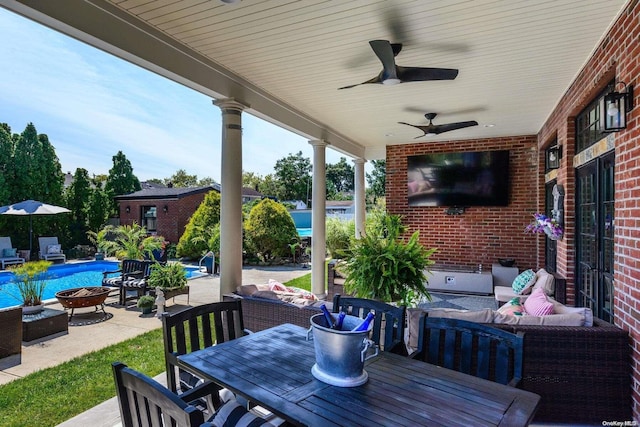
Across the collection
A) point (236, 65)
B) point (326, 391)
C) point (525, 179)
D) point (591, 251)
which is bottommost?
point (326, 391)

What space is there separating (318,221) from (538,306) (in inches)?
157

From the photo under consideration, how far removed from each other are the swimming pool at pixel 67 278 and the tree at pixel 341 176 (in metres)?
19.9

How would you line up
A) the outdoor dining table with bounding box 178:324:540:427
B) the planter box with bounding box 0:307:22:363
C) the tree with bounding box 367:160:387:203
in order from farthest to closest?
the tree with bounding box 367:160:387:203
the planter box with bounding box 0:307:22:363
the outdoor dining table with bounding box 178:324:540:427

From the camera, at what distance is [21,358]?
3.83 metres

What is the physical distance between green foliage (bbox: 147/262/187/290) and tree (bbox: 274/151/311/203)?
2039cm

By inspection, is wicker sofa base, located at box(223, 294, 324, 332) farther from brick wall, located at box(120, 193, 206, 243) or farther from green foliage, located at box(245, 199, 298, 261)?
brick wall, located at box(120, 193, 206, 243)

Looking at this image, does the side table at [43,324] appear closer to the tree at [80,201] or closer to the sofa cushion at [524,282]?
the sofa cushion at [524,282]

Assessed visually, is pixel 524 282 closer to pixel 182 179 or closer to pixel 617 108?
pixel 617 108

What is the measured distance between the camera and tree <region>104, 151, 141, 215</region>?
17203 millimetres

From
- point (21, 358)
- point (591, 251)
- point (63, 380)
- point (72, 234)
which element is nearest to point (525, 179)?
point (591, 251)

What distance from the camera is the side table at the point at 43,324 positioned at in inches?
171

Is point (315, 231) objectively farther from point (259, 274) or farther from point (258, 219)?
point (258, 219)

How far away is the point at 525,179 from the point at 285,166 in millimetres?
21610

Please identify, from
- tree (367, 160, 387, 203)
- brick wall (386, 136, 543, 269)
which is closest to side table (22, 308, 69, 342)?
brick wall (386, 136, 543, 269)
